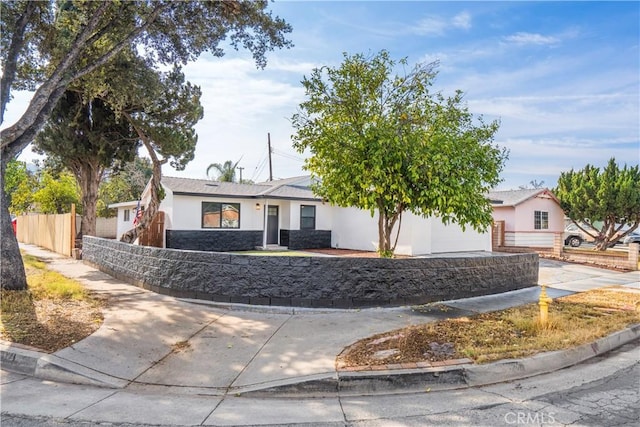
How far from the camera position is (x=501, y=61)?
1207 centimetres

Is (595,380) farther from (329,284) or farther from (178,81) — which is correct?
(178,81)

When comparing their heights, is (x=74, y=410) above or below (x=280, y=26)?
below

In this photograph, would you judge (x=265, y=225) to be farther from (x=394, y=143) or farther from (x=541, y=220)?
(x=541, y=220)

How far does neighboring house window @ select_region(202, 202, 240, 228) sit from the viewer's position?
18531mm

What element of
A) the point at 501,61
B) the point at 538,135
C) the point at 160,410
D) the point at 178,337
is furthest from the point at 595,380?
the point at 538,135

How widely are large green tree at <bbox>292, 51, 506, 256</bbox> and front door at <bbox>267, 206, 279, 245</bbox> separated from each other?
39.2ft

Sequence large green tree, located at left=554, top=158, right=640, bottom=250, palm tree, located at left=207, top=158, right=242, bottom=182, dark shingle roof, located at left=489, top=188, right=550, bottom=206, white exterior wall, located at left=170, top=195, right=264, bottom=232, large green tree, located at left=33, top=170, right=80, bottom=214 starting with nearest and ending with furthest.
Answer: white exterior wall, located at left=170, top=195, right=264, bottom=232
large green tree, located at left=554, top=158, right=640, bottom=250
dark shingle roof, located at left=489, top=188, right=550, bottom=206
large green tree, located at left=33, top=170, right=80, bottom=214
palm tree, located at left=207, top=158, right=242, bottom=182

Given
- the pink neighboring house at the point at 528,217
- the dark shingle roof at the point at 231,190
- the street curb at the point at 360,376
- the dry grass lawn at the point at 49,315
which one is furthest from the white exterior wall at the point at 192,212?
the pink neighboring house at the point at 528,217

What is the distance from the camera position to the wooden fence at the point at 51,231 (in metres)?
16.3

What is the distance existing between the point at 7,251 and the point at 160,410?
22.6ft

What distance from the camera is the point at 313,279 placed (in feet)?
24.6

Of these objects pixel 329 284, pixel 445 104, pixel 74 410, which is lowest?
pixel 74 410

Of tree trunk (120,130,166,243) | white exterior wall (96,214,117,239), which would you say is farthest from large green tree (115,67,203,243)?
white exterior wall (96,214,117,239)

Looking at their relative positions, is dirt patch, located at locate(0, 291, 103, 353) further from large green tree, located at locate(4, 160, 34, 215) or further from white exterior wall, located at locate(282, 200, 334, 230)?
large green tree, located at locate(4, 160, 34, 215)
